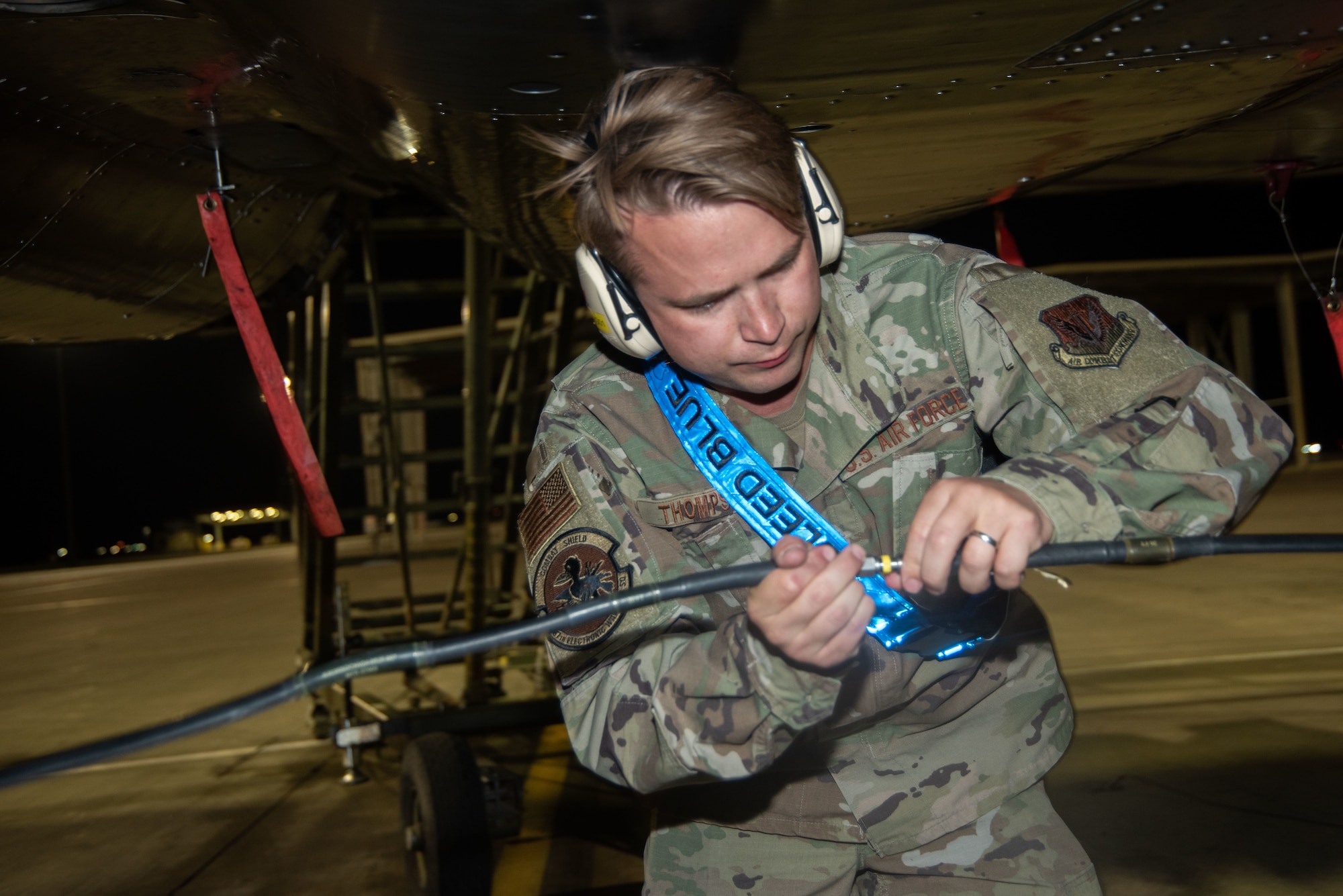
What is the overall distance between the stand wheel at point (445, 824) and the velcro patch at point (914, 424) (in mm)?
2227

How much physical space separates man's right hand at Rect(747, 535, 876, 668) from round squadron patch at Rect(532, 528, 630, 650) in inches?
14.9

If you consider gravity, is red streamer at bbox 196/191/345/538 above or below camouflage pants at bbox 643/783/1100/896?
above

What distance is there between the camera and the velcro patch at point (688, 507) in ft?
5.64

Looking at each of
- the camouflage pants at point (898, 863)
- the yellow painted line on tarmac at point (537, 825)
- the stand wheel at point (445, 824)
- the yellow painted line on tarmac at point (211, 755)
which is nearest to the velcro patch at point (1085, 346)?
the camouflage pants at point (898, 863)

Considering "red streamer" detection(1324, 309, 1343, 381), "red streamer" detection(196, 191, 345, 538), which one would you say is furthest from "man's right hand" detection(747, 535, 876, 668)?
"red streamer" detection(1324, 309, 1343, 381)

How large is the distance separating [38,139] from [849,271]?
2.00 m

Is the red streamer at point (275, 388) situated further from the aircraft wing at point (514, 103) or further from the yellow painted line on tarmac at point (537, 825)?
the yellow painted line on tarmac at point (537, 825)

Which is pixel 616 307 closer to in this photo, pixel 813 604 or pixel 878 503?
pixel 878 503

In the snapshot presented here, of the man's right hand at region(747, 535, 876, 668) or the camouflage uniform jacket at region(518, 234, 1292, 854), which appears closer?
the man's right hand at region(747, 535, 876, 668)

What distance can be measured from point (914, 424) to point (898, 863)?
0.73 m

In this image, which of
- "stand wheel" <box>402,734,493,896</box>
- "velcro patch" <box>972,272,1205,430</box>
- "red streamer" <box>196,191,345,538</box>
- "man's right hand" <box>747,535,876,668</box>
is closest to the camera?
"man's right hand" <box>747,535,876,668</box>

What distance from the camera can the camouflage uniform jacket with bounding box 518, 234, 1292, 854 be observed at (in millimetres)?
1357

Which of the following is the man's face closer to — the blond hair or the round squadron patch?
the blond hair

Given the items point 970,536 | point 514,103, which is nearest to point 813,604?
point 970,536
